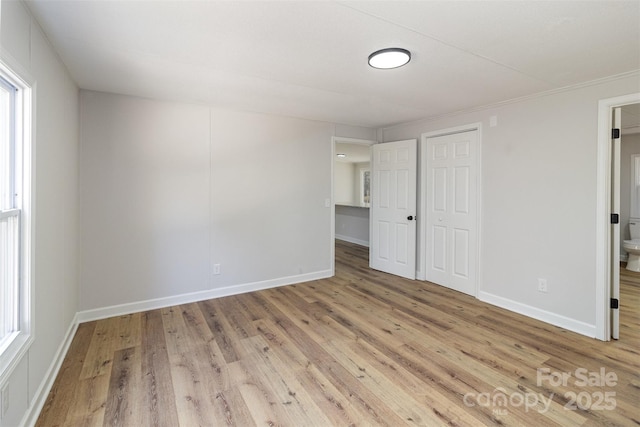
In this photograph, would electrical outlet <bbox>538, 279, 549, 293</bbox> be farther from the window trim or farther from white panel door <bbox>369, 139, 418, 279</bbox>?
the window trim

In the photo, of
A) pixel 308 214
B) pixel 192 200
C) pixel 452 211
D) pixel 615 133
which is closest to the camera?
pixel 615 133

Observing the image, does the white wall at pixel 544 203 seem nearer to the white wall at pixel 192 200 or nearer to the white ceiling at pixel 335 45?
the white ceiling at pixel 335 45

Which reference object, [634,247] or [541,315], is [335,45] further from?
[634,247]

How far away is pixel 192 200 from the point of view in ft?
11.4

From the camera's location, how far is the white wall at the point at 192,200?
3.04 meters

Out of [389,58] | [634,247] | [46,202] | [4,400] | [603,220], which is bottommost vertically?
[4,400]

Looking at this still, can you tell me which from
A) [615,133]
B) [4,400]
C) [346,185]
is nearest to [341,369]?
[4,400]

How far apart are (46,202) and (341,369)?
7.56ft

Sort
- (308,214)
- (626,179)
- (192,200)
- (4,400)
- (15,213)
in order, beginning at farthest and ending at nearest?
(626,179) → (308,214) → (192,200) → (15,213) → (4,400)

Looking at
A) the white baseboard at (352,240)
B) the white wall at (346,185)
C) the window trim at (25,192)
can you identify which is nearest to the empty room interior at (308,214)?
the window trim at (25,192)

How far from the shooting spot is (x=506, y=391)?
1.94 meters

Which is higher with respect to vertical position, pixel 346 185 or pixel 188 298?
pixel 346 185

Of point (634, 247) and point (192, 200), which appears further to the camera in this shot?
point (634, 247)

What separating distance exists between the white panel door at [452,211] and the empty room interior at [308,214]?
3 cm
